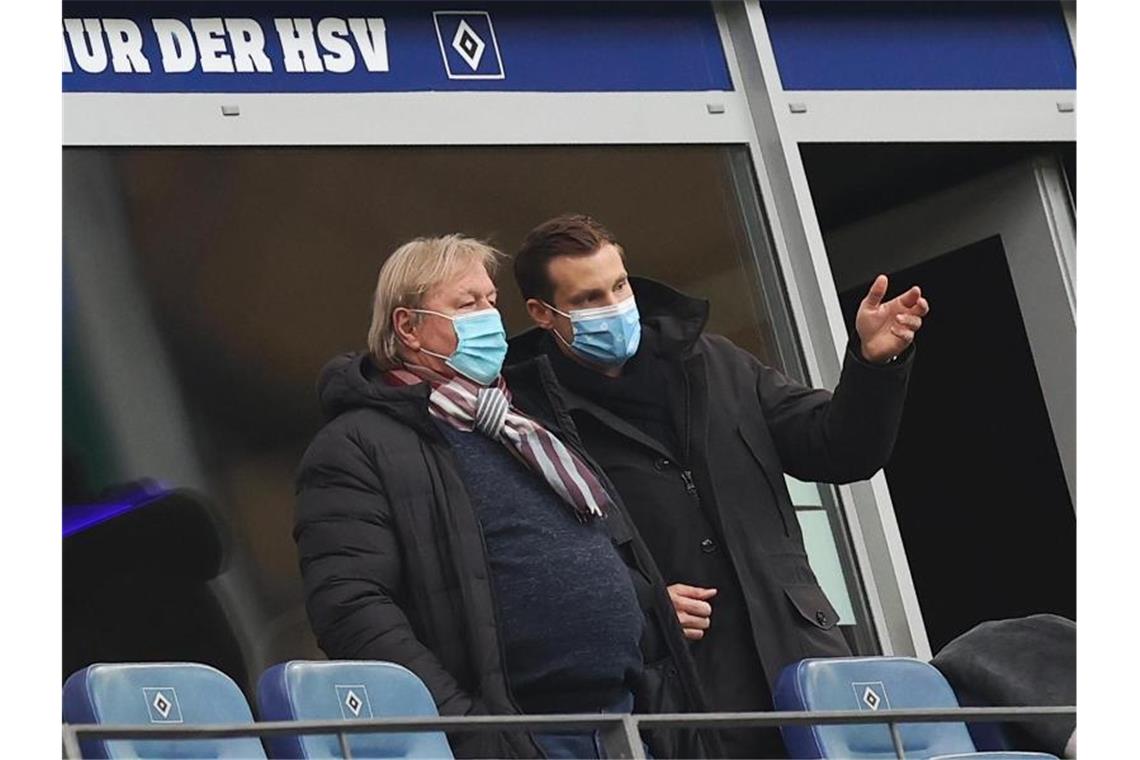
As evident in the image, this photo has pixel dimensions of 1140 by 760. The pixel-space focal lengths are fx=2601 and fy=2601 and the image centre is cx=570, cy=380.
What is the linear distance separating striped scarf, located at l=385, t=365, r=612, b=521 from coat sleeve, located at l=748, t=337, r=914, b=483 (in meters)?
0.72

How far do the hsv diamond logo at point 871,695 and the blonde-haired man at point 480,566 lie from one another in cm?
43

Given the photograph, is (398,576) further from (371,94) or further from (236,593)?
(371,94)

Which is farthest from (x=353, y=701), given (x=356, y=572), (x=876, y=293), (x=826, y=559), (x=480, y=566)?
(x=826, y=559)

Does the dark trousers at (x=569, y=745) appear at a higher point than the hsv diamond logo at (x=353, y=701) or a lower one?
lower

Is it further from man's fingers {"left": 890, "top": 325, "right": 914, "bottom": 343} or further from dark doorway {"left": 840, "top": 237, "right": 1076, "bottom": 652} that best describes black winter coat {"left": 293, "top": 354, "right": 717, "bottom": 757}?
dark doorway {"left": 840, "top": 237, "right": 1076, "bottom": 652}

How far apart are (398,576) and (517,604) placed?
11.1 inches

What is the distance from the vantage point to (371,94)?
7723 mm

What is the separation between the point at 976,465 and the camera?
9383mm

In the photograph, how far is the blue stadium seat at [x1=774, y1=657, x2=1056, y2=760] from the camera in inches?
242

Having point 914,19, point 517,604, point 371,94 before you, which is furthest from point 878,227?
point 517,604

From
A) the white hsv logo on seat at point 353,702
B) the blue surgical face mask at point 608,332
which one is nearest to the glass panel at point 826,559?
the blue surgical face mask at point 608,332

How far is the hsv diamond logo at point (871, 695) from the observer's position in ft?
20.5

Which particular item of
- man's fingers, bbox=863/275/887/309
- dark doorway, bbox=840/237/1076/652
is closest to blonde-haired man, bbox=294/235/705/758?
man's fingers, bbox=863/275/887/309

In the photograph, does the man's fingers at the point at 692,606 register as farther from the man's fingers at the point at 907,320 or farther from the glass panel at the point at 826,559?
the glass panel at the point at 826,559
